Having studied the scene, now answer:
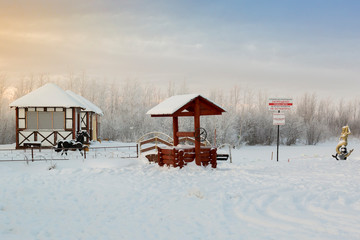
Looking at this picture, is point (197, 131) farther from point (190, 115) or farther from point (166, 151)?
point (166, 151)

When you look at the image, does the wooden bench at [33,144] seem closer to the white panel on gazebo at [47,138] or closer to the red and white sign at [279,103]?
the white panel on gazebo at [47,138]

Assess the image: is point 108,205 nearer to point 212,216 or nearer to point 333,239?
point 212,216

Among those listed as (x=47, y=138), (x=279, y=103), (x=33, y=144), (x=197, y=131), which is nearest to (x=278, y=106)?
(x=279, y=103)

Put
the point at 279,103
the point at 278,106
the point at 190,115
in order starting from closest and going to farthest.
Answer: the point at 190,115
the point at 279,103
the point at 278,106

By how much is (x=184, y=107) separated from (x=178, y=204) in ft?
19.6

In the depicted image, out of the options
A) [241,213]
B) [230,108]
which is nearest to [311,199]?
[241,213]

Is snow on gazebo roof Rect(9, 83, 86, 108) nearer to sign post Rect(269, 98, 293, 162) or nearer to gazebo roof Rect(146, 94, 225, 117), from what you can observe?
gazebo roof Rect(146, 94, 225, 117)

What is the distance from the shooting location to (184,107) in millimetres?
14305

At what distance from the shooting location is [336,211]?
809cm

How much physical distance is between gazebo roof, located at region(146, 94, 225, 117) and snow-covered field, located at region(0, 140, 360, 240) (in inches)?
88.1

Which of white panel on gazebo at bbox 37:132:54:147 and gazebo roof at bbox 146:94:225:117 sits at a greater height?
gazebo roof at bbox 146:94:225:117

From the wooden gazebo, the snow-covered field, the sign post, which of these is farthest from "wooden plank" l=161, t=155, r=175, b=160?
the sign post

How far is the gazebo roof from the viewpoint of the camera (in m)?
14.1

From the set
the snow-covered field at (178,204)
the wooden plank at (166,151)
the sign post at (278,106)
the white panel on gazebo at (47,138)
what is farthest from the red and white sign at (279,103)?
the white panel on gazebo at (47,138)
